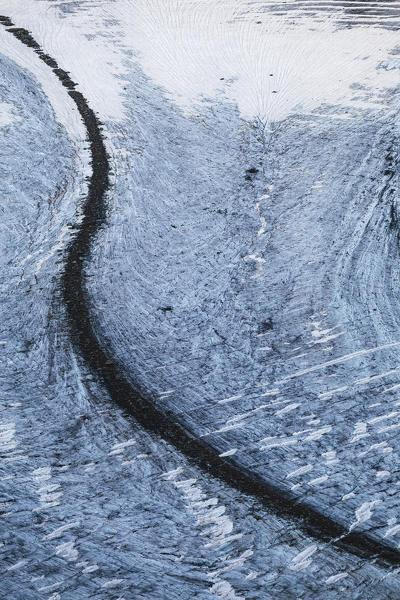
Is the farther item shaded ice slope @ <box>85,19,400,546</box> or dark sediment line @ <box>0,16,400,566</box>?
shaded ice slope @ <box>85,19,400,546</box>

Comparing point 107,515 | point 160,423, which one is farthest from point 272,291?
point 107,515

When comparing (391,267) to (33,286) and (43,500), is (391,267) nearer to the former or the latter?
(33,286)

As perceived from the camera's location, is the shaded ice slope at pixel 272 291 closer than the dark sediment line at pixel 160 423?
No

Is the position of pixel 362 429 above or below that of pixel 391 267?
below

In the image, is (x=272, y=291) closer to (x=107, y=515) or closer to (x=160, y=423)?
(x=160, y=423)

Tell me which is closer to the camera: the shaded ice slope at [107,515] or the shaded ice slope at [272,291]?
the shaded ice slope at [107,515]

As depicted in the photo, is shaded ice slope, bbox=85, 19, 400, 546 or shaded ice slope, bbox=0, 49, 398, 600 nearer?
shaded ice slope, bbox=0, 49, 398, 600

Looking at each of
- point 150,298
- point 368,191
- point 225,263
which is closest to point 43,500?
point 150,298

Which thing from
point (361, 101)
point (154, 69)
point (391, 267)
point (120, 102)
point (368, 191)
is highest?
point (154, 69)
